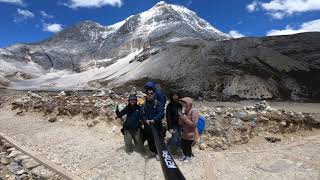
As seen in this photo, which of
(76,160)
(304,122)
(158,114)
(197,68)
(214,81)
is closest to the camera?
(158,114)

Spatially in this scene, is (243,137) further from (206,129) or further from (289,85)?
(289,85)

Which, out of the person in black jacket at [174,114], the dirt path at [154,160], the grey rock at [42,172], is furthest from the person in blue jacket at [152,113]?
the grey rock at [42,172]

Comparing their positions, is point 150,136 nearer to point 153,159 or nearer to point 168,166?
point 153,159

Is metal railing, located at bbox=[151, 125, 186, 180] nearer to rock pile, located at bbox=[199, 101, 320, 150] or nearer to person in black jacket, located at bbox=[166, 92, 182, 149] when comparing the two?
person in black jacket, located at bbox=[166, 92, 182, 149]

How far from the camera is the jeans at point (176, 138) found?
9570 millimetres

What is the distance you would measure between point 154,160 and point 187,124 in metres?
1.18

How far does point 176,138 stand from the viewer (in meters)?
9.62

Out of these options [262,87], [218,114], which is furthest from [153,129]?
[262,87]

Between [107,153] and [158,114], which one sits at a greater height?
[158,114]

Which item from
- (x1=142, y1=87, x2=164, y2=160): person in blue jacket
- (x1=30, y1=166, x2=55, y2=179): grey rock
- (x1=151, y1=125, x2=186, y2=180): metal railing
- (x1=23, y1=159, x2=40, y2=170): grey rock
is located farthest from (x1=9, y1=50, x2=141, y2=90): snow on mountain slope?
(x1=151, y1=125, x2=186, y2=180): metal railing

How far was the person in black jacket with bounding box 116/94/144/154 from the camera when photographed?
963cm

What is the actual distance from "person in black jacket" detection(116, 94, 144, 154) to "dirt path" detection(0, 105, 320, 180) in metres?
0.29

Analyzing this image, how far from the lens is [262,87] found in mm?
34656

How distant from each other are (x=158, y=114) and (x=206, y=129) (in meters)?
2.60
